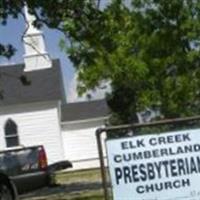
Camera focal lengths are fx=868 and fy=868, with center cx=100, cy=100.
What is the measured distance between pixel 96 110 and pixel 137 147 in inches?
2126

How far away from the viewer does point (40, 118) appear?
6019 centimetres

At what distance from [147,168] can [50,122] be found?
5031cm

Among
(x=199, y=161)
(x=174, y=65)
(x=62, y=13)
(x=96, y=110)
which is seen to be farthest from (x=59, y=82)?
(x=199, y=161)

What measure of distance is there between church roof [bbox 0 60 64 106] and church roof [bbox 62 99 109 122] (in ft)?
4.18

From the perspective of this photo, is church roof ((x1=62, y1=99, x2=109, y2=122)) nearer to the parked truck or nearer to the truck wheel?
the parked truck

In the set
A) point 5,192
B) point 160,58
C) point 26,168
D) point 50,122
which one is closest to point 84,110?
point 50,122

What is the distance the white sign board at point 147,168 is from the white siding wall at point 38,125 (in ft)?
Result: 161

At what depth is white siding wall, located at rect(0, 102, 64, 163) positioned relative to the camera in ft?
195

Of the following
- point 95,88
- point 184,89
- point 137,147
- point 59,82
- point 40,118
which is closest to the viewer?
point 137,147

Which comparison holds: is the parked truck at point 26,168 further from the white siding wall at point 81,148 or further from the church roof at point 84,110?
the church roof at point 84,110

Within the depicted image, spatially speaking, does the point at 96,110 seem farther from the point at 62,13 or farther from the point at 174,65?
the point at 62,13

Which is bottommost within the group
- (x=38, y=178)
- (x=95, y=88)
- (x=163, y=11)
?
(x=38, y=178)

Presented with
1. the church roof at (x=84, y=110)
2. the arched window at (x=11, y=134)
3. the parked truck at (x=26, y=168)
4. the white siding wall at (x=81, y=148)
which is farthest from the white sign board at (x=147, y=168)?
the church roof at (x=84, y=110)

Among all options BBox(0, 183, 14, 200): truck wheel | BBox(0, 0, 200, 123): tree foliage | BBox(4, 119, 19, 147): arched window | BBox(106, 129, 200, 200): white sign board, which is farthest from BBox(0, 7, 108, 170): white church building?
BBox(106, 129, 200, 200): white sign board
